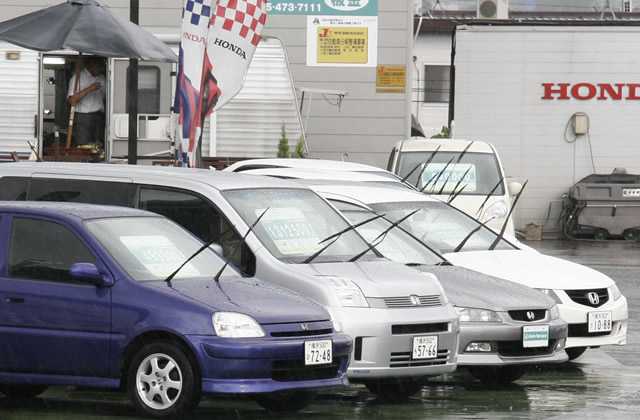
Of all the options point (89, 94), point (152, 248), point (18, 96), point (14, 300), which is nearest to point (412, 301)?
point (152, 248)

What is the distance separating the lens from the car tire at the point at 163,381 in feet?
30.5

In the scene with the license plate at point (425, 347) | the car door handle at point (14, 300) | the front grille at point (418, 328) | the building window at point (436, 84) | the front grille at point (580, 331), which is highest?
the building window at point (436, 84)

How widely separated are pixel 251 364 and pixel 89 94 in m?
12.8

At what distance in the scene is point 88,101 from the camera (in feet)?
70.7

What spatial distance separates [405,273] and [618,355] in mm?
3760

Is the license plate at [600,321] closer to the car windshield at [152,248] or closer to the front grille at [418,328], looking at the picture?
the front grille at [418,328]

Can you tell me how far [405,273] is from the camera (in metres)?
10.8

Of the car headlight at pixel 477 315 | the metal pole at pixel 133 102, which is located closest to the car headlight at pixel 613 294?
the car headlight at pixel 477 315

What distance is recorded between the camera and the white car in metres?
12.7

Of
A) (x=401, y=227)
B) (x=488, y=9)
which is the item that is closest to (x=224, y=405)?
(x=401, y=227)

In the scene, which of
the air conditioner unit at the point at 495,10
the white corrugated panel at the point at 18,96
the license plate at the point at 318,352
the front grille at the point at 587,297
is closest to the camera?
the license plate at the point at 318,352

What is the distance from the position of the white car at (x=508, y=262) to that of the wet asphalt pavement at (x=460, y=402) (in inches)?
15.0

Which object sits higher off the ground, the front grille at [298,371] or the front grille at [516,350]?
the front grille at [298,371]

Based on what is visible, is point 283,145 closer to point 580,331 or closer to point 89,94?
point 89,94
